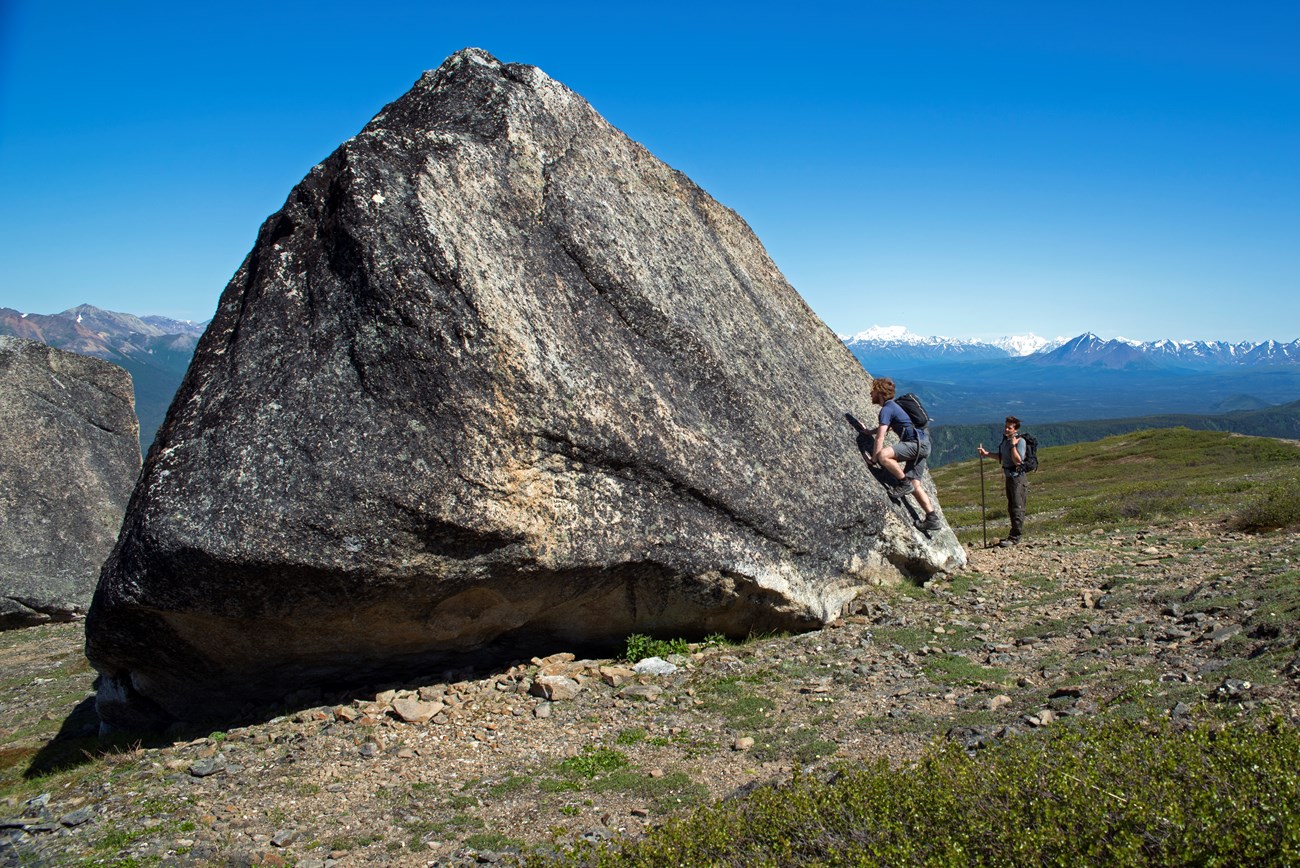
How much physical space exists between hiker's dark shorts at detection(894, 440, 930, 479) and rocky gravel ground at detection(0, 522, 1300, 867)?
10.6 feet

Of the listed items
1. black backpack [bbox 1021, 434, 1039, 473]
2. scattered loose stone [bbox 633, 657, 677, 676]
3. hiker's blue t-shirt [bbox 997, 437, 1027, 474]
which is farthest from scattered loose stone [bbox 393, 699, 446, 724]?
black backpack [bbox 1021, 434, 1039, 473]

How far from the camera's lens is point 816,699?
12.2 meters

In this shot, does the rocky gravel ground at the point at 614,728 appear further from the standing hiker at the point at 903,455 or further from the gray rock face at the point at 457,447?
the standing hiker at the point at 903,455

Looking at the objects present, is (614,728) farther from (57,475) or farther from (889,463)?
(57,475)

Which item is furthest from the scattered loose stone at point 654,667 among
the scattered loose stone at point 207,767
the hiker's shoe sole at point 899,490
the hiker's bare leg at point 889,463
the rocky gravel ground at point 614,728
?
the hiker's bare leg at point 889,463

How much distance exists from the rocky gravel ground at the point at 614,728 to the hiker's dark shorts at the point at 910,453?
3.22 metres

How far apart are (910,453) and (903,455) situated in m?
0.15

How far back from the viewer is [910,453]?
18453 mm

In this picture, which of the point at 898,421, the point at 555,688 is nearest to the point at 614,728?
the point at 555,688

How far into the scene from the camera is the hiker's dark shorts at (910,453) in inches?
727

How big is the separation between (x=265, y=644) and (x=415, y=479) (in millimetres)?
3593

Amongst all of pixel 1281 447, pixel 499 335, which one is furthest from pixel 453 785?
pixel 1281 447

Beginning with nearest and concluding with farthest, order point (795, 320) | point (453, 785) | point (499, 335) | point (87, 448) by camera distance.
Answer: point (453, 785) < point (499, 335) < point (795, 320) < point (87, 448)

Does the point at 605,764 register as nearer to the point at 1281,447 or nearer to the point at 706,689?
the point at 706,689
